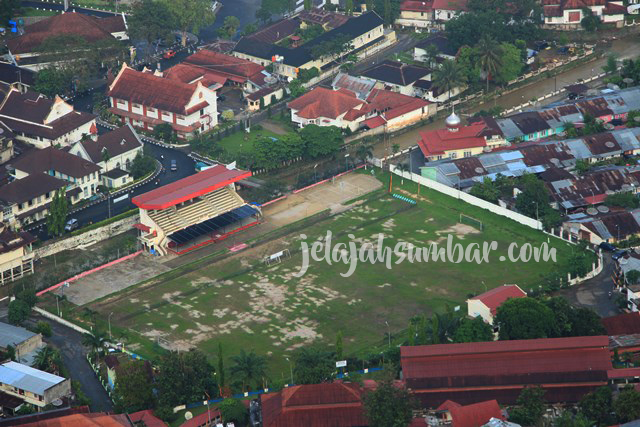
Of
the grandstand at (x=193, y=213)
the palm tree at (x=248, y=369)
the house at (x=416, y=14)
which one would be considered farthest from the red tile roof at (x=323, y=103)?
the palm tree at (x=248, y=369)

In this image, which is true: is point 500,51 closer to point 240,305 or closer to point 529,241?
point 529,241

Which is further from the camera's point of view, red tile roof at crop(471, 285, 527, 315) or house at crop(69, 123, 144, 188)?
house at crop(69, 123, 144, 188)

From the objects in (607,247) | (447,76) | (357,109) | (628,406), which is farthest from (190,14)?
(628,406)

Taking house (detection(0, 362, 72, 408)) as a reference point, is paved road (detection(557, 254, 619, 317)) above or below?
below

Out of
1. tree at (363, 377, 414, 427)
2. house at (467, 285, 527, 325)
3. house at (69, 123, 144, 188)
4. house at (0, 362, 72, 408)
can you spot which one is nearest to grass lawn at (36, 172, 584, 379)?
house at (467, 285, 527, 325)

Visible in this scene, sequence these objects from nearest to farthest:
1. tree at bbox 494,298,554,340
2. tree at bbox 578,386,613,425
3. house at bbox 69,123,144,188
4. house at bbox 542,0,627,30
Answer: tree at bbox 578,386,613,425 < tree at bbox 494,298,554,340 < house at bbox 69,123,144,188 < house at bbox 542,0,627,30

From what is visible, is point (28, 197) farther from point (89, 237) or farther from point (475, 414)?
point (475, 414)

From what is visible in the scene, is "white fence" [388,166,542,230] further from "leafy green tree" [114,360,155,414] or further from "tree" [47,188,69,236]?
"leafy green tree" [114,360,155,414]
